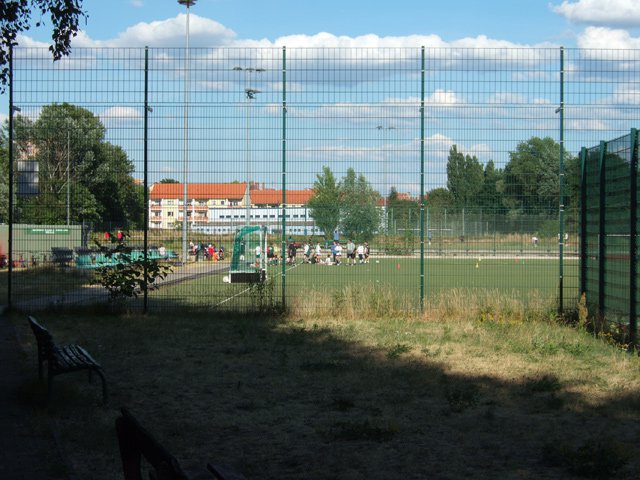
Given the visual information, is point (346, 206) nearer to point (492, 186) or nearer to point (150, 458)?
point (492, 186)

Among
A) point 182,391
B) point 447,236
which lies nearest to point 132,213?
point 447,236

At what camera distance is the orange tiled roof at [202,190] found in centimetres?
1543

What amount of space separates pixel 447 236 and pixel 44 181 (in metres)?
8.37

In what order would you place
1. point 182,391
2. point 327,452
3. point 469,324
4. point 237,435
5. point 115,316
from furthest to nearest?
point 115,316
point 469,324
point 182,391
point 237,435
point 327,452

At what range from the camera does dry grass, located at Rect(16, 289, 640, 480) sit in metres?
6.32

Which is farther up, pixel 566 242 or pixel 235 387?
pixel 566 242

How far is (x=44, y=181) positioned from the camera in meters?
16.3

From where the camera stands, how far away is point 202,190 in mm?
15656

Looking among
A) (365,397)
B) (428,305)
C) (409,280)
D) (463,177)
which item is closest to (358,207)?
(409,280)

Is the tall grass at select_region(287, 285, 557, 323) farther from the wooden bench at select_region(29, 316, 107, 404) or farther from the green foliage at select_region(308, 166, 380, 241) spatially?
the wooden bench at select_region(29, 316, 107, 404)

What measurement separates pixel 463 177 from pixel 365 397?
7.38 m

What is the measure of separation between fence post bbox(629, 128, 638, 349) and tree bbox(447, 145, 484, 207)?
381 centimetres

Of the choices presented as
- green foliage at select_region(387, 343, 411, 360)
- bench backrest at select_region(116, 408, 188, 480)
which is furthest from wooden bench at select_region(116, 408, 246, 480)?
green foliage at select_region(387, 343, 411, 360)

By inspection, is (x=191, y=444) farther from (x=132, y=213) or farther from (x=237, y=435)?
(x=132, y=213)
